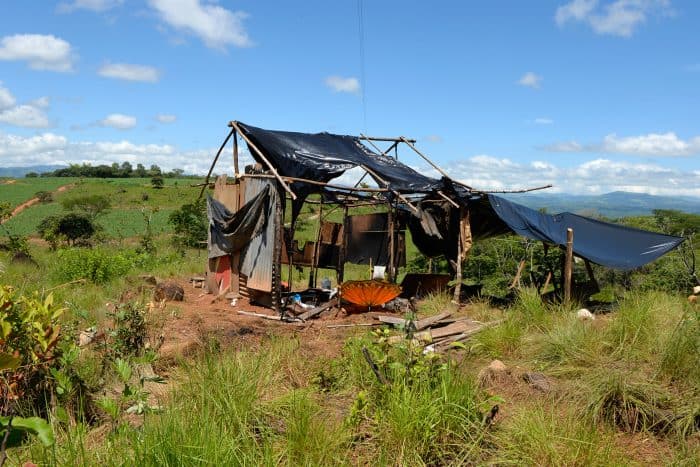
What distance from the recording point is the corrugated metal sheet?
9.43 m

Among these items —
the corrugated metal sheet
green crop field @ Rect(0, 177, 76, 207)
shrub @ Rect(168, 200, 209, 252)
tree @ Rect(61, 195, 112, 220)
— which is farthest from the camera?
green crop field @ Rect(0, 177, 76, 207)

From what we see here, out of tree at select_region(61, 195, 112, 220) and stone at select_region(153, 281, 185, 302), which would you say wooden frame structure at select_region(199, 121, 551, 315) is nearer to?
stone at select_region(153, 281, 185, 302)

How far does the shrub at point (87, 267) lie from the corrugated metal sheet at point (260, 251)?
3.15 metres

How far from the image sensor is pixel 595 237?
414 inches

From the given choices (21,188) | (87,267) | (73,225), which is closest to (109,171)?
(21,188)

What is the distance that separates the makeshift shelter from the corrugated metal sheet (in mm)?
18

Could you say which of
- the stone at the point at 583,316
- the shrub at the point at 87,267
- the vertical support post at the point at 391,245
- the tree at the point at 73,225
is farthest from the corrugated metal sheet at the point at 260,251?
the tree at the point at 73,225

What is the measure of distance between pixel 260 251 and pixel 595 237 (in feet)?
20.9

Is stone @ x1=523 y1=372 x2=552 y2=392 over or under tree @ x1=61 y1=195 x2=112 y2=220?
under

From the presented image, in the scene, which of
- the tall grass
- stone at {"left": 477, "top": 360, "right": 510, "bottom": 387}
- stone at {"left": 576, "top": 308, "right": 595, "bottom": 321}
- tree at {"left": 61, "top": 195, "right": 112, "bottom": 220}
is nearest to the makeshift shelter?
stone at {"left": 576, "top": 308, "right": 595, "bottom": 321}

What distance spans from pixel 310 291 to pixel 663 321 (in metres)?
6.33

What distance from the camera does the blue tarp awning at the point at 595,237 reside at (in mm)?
9570

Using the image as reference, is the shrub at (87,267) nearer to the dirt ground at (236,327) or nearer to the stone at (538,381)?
the dirt ground at (236,327)

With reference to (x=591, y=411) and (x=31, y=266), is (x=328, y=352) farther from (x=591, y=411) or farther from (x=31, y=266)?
(x=31, y=266)
